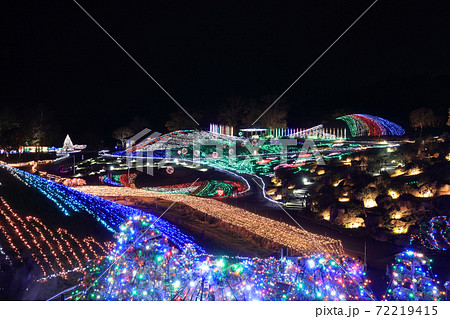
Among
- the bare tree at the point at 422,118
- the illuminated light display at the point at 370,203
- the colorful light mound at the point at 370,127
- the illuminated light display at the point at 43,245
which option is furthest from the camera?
the colorful light mound at the point at 370,127

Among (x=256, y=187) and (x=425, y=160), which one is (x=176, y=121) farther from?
(x=425, y=160)

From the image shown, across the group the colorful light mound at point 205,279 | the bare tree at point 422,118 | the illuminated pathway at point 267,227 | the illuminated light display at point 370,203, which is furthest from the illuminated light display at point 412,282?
the bare tree at point 422,118

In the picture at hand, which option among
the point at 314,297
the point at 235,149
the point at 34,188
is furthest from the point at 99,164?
the point at 314,297

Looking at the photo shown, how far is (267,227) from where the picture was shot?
1060 cm

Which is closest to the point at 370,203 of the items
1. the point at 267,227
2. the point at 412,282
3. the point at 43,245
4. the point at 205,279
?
the point at 267,227

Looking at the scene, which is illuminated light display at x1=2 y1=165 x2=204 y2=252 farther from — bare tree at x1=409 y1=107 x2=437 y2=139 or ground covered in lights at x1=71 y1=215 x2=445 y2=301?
bare tree at x1=409 y1=107 x2=437 y2=139

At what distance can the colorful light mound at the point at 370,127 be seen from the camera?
3300 cm

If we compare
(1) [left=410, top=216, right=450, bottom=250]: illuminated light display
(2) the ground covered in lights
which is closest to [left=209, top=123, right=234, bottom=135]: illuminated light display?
(1) [left=410, top=216, right=450, bottom=250]: illuminated light display

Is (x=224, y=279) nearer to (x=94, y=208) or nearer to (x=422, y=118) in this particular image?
(x=94, y=208)

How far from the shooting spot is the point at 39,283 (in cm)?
650

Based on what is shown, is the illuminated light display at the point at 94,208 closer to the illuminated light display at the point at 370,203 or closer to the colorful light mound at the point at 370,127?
the illuminated light display at the point at 370,203

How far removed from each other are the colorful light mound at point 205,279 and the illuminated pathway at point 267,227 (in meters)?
3.23

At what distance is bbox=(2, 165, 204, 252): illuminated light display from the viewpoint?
9.49 meters

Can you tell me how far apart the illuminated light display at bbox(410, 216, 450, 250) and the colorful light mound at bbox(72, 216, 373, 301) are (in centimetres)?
456
